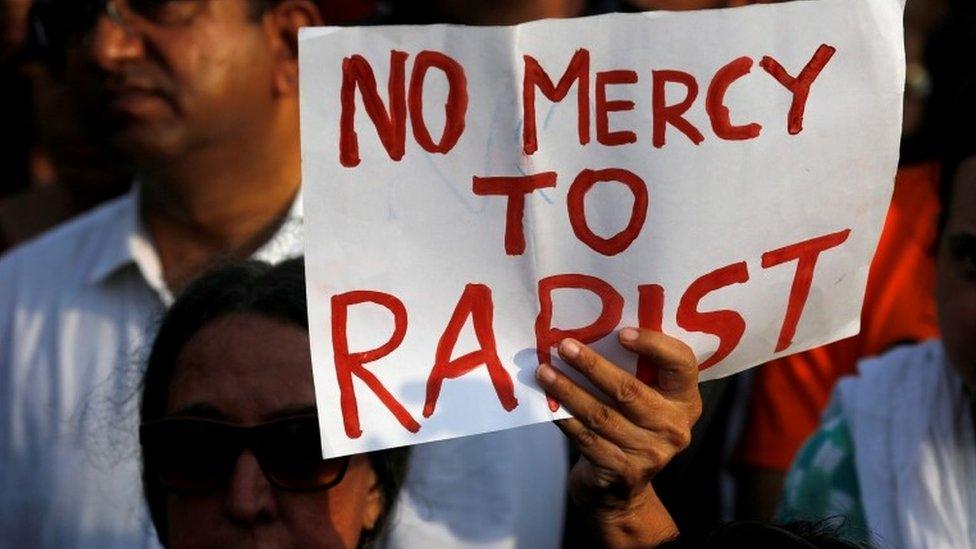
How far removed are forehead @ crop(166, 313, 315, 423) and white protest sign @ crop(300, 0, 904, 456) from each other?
0.35 meters

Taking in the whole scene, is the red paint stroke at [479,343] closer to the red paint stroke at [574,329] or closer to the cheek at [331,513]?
the red paint stroke at [574,329]

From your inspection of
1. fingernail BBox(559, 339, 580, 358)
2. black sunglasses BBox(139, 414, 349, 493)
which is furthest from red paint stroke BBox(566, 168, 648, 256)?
black sunglasses BBox(139, 414, 349, 493)

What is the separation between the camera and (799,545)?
1.64 metres

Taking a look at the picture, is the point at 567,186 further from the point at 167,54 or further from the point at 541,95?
the point at 167,54

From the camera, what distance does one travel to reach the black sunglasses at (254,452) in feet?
6.74

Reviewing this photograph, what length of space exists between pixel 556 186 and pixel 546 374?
20 centimetres

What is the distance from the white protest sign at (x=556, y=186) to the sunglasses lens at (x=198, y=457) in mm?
341

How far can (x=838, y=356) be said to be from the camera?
331 centimetres

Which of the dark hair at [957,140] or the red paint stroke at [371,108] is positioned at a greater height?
the red paint stroke at [371,108]

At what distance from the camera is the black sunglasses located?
2.05 metres

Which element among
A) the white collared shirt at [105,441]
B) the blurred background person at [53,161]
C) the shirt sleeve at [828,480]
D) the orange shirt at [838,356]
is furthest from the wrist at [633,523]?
the blurred background person at [53,161]

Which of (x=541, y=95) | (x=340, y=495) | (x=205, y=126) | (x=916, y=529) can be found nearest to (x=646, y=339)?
(x=541, y=95)

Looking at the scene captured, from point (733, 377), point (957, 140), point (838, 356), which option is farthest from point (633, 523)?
point (838, 356)

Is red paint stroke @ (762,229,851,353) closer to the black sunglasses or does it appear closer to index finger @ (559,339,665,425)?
index finger @ (559,339,665,425)
